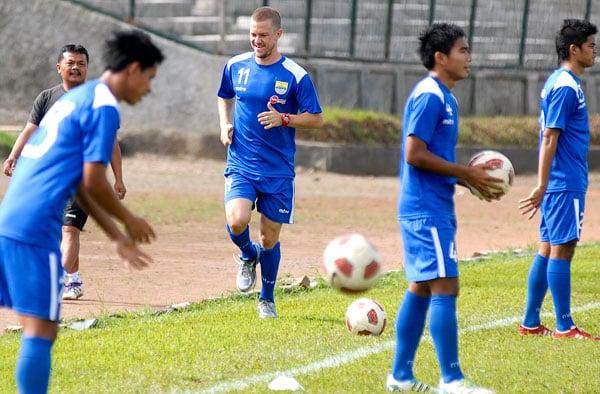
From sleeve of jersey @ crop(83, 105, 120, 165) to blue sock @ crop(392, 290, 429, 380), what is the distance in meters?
2.04

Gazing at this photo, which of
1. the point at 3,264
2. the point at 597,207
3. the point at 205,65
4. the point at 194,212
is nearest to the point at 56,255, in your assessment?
the point at 3,264

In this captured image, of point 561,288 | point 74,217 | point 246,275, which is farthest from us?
point 74,217

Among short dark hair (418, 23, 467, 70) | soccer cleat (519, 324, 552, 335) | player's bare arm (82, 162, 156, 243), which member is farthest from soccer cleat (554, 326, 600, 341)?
player's bare arm (82, 162, 156, 243)

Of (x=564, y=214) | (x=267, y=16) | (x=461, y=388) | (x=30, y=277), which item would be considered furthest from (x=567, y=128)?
(x=30, y=277)

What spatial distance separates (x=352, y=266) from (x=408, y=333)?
0.48 m

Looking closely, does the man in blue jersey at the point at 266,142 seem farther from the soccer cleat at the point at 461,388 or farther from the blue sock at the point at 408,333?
the soccer cleat at the point at 461,388

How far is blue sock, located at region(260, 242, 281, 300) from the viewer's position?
8.52 meters

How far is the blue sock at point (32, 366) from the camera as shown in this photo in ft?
16.2

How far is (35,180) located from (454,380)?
2.46m

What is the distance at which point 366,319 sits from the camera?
767 cm

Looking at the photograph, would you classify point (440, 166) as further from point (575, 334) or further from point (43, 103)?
point (43, 103)

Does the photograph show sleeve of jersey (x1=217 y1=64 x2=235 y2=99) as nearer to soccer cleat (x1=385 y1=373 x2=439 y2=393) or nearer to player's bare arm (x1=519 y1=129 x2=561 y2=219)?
player's bare arm (x1=519 y1=129 x2=561 y2=219)

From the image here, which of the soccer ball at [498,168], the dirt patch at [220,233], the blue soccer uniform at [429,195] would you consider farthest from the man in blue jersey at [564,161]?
the dirt patch at [220,233]

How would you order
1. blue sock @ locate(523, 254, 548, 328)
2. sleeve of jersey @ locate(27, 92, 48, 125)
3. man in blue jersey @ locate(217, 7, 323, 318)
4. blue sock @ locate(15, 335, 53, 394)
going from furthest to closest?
sleeve of jersey @ locate(27, 92, 48, 125), man in blue jersey @ locate(217, 7, 323, 318), blue sock @ locate(523, 254, 548, 328), blue sock @ locate(15, 335, 53, 394)
